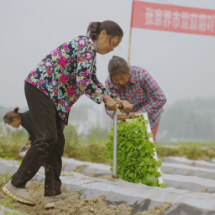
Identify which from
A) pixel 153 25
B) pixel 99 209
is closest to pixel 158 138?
pixel 153 25

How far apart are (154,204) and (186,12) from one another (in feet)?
16.3

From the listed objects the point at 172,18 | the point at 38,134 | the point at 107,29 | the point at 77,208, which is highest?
the point at 172,18

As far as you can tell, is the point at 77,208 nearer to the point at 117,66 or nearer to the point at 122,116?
the point at 122,116

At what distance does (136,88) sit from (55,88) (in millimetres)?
1138

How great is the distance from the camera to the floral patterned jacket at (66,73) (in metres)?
1.92

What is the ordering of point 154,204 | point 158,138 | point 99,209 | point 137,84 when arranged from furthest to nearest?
point 158,138 < point 137,84 < point 99,209 < point 154,204

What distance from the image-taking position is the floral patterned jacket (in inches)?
75.5

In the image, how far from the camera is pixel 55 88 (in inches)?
77.2

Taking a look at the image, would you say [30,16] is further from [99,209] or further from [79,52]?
[99,209]

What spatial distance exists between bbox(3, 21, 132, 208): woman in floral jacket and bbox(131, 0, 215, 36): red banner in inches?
134

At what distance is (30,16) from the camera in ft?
18.6

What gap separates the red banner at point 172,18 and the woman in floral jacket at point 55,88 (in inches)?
134

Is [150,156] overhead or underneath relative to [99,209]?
overhead

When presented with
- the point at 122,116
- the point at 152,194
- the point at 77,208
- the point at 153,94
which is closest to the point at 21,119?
the point at 122,116
